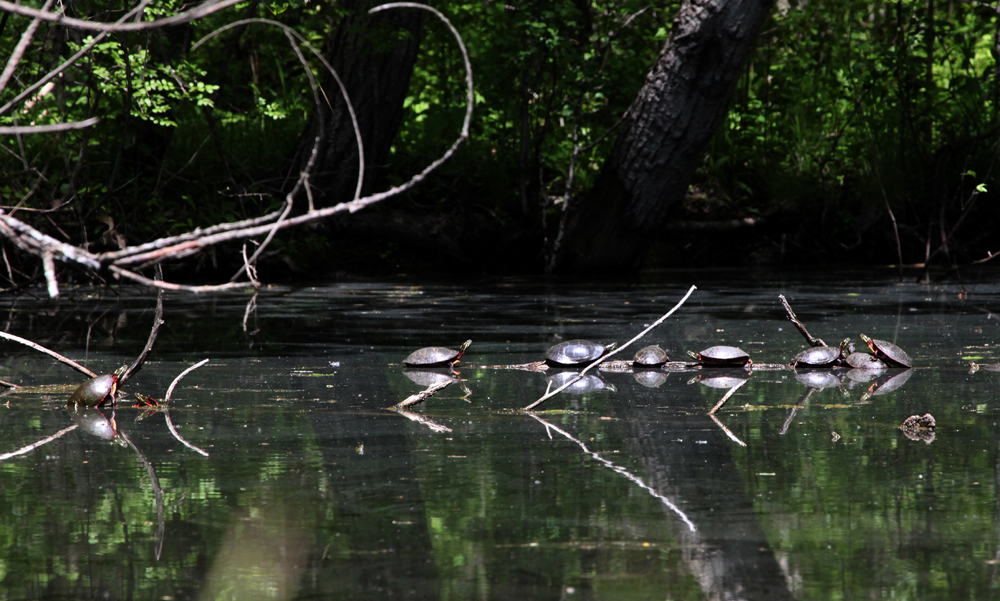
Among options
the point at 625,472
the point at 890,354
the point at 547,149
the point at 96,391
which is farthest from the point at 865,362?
the point at 547,149

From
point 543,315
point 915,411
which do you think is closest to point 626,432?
point 915,411

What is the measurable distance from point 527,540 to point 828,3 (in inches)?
476

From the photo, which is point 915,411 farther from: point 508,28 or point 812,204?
point 508,28

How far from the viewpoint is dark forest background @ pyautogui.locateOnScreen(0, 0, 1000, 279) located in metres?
9.08

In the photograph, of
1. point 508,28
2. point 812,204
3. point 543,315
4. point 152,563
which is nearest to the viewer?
point 152,563

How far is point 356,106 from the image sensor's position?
30.6 feet

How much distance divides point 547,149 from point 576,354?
6760 mm

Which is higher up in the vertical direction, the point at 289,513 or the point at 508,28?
the point at 508,28

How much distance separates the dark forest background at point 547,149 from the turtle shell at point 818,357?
16.3 ft

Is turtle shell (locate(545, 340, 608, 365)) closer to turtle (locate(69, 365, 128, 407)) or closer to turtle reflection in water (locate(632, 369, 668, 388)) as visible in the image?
turtle reflection in water (locate(632, 369, 668, 388))

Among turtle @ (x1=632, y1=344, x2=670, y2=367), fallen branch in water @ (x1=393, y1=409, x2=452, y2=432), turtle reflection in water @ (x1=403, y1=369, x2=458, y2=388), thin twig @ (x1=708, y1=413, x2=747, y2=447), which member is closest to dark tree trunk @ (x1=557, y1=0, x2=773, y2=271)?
turtle @ (x1=632, y1=344, x2=670, y2=367)

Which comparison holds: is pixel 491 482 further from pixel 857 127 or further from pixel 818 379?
pixel 857 127

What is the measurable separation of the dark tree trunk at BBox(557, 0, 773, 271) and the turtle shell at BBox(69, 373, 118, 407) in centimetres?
565

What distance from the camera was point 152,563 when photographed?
1809mm
